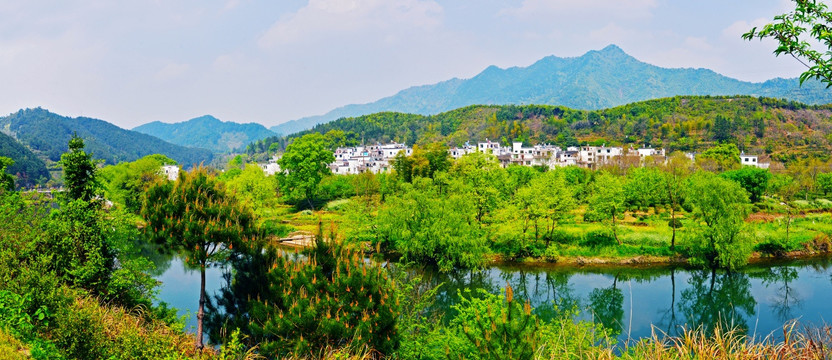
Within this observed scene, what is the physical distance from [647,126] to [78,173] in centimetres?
11464

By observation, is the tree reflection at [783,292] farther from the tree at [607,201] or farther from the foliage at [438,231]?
the foliage at [438,231]

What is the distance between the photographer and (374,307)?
32.0 ft

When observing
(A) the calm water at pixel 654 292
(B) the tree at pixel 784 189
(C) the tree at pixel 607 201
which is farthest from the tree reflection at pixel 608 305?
(B) the tree at pixel 784 189

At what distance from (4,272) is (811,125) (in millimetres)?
137113

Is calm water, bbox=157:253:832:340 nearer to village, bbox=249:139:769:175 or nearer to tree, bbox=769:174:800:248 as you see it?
tree, bbox=769:174:800:248

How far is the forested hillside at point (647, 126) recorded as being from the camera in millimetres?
93938

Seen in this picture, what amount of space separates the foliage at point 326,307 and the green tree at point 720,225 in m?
23.3

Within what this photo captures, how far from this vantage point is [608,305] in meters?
21.8

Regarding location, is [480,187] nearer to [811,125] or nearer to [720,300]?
[720,300]

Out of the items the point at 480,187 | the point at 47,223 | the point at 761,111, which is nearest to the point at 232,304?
the point at 47,223

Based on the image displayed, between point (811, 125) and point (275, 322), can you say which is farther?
point (811, 125)

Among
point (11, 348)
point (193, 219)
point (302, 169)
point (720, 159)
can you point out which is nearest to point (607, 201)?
point (193, 219)

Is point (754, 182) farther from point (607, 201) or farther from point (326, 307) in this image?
point (326, 307)

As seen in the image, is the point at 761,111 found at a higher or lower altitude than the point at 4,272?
higher
